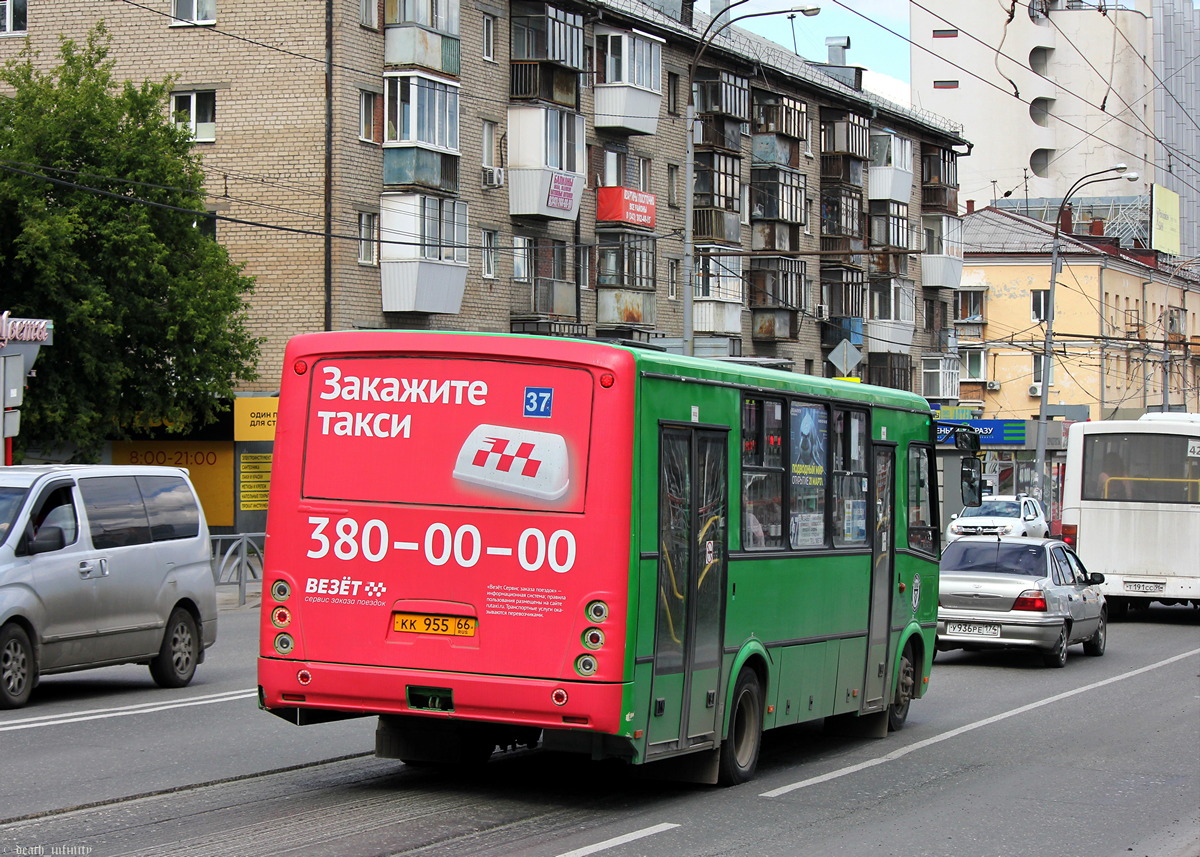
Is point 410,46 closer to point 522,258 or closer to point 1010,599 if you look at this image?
point 522,258

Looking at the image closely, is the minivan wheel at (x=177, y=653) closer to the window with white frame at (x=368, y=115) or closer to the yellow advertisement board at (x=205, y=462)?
the yellow advertisement board at (x=205, y=462)

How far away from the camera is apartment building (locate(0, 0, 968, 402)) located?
37.0m

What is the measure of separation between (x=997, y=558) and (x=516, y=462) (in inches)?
485

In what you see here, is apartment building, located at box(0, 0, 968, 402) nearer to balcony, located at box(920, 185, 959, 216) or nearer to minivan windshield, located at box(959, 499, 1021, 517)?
minivan windshield, located at box(959, 499, 1021, 517)

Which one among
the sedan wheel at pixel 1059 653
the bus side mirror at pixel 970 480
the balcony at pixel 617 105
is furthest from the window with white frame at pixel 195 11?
the bus side mirror at pixel 970 480

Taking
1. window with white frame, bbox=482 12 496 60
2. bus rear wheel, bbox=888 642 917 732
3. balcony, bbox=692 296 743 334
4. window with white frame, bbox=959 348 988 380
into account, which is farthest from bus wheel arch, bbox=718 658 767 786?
window with white frame, bbox=959 348 988 380

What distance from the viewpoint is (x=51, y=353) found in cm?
3181

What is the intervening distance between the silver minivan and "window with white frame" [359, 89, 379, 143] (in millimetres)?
23411

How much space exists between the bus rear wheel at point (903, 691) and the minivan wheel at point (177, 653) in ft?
20.9

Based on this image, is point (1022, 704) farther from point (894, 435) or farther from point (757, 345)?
point (757, 345)

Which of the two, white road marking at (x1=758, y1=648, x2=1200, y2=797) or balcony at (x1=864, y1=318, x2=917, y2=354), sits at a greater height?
balcony at (x1=864, y1=318, x2=917, y2=354)

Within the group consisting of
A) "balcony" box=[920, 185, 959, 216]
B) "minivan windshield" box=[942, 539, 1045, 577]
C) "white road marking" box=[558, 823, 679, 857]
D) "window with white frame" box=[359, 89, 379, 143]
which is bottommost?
"white road marking" box=[558, 823, 679, 857]

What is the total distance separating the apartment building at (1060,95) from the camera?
94.4m

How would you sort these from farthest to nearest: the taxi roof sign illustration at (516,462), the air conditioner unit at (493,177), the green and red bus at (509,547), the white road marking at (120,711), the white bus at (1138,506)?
the air conditioner unit at (493,177)
the white bus at (1138,506)
the white road marking at (120,711)
the taxi roof sign illustration at (516,462)
the green and red bus at (509,547)
